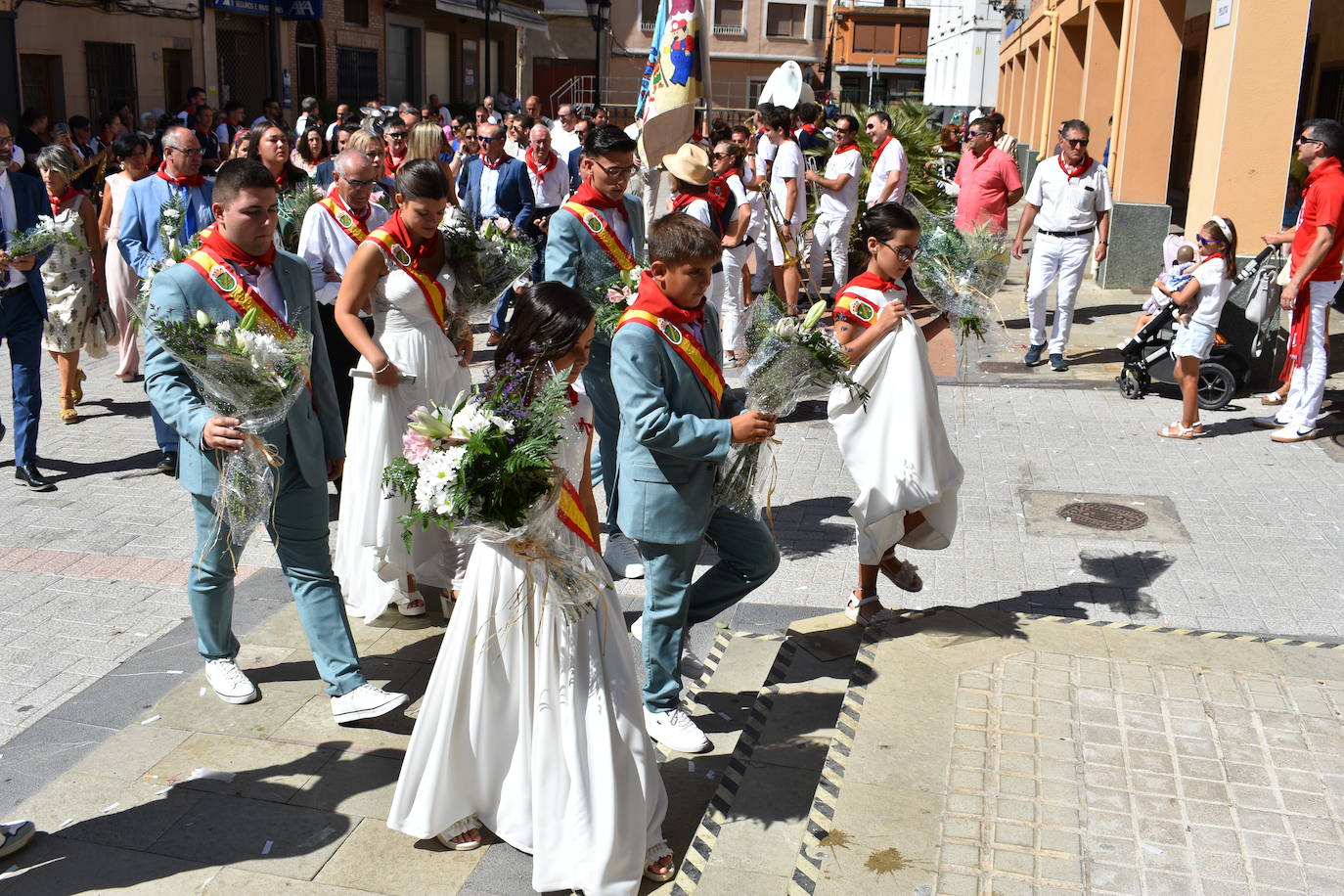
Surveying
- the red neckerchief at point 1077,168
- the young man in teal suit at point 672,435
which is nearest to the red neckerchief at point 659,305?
the young man in teal suit at point 672,435

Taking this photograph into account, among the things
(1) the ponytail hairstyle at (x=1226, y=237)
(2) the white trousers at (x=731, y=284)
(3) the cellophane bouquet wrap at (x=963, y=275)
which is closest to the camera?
(3) the cellophane bouquet wrap at (x=963, y=275)

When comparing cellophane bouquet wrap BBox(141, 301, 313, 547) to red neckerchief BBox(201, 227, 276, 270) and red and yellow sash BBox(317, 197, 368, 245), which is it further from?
red and yellow sash BBox(317, 197, 368, 245)

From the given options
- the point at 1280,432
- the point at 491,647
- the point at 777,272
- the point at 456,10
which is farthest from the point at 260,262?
the point at 456,10

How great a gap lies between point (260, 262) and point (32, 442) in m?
3.96

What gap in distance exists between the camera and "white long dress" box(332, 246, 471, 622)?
18.6 ft

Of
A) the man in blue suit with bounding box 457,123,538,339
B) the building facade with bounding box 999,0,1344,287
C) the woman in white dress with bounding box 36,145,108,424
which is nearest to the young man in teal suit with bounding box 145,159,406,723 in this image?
the woman in white dress with bounding box 36,145,108,424

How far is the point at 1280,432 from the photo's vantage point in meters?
8.95

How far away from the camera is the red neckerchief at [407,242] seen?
564 cm

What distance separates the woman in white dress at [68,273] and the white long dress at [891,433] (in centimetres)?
615

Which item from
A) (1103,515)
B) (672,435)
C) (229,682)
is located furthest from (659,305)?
(1103,515)

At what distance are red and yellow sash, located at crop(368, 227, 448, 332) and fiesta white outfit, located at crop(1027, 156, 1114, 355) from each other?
7.05 m

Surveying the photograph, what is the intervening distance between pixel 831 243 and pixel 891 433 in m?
9.03

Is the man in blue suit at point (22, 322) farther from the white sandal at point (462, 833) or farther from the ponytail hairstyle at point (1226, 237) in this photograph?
the ponytail hairstyle at point (1226, 237)

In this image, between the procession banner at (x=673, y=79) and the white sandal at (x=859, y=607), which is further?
the procession banner at (x=673, y=79)
